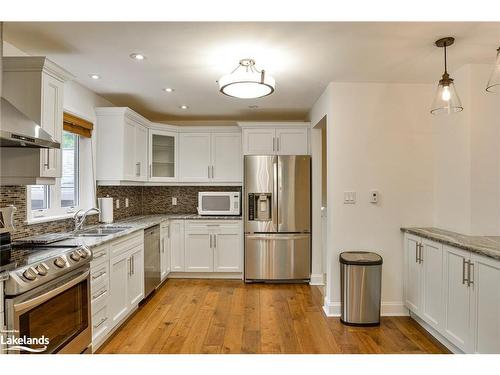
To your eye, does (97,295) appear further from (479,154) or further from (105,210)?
(479,154)

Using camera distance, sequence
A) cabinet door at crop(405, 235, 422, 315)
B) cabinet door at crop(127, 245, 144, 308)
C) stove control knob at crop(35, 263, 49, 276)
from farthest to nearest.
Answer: cabinet door at crop(127, 245, 144, 308)
cabinet door at crop(405, 235, 422, 315)
stove control knob at crop(35, 263, 49, 276)

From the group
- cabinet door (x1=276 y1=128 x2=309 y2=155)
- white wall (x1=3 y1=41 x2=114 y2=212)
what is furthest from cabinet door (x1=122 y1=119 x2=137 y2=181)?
cabinet door (x1=276 y1=128 x2=309 y2=155)

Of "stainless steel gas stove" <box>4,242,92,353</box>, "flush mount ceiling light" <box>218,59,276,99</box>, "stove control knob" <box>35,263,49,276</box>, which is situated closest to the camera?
"stainless steel gas stove" <box>4,242,92,353</box>

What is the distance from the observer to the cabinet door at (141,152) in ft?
12.8

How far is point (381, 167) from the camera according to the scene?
10.1 ft

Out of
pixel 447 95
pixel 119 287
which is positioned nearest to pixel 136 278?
pixel 119 287

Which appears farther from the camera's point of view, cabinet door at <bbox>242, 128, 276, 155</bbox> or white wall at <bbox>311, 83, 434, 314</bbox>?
cabinet door at <bbox>242, 128, 276, 155</bbox>

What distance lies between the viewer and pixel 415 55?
2.38 meters

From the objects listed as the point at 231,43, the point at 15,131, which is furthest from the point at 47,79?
the point at 231,43

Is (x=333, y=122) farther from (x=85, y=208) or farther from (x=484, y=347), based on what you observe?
(x=85, y=208)

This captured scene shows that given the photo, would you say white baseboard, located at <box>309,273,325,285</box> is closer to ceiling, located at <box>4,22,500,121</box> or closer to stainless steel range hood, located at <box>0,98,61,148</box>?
ceiling, located at <box>4,22,500,121</box>

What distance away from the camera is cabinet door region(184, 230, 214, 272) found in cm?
424

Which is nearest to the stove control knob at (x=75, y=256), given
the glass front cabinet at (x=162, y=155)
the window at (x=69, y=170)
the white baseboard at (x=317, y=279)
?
the window at (x=69, y=170)

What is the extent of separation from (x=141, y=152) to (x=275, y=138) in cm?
180
